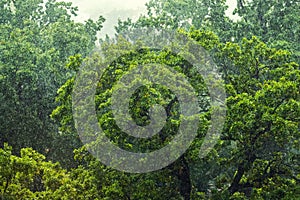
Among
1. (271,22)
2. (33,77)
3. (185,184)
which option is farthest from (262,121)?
(33,77)

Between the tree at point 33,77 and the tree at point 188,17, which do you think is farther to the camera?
the tree at point 188,17

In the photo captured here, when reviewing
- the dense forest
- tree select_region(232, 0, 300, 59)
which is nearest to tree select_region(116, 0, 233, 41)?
tree select_region(232, 0, 300, 59)

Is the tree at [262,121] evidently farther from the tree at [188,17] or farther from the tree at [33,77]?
the tree at [33,77]

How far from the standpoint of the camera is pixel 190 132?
16.9 m

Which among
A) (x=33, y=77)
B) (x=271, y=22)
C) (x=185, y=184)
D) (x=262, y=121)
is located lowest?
(x=185, y=184)

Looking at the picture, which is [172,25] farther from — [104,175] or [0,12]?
[104,175]

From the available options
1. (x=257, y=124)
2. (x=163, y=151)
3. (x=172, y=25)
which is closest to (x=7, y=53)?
(x=172, y=25)

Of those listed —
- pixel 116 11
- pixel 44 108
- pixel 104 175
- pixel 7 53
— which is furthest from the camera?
pixel 116 11

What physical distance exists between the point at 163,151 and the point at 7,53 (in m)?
13.7

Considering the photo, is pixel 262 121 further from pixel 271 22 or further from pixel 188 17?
pixel 188 17

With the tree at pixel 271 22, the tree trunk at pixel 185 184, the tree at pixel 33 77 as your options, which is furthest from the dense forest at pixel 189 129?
the tree at pixel 271 22

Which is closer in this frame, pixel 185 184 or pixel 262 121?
pixel 262 121

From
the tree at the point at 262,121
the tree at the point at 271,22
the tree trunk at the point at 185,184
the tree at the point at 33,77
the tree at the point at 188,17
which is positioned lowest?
the tree trunk at the point at 185,184

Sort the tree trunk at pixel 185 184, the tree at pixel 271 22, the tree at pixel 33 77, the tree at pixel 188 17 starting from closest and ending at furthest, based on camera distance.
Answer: the tree trunk at pixel 185 184, the tree at pixel 33 77, the tree at pixel 271 22, the tree at pixel 188 17
